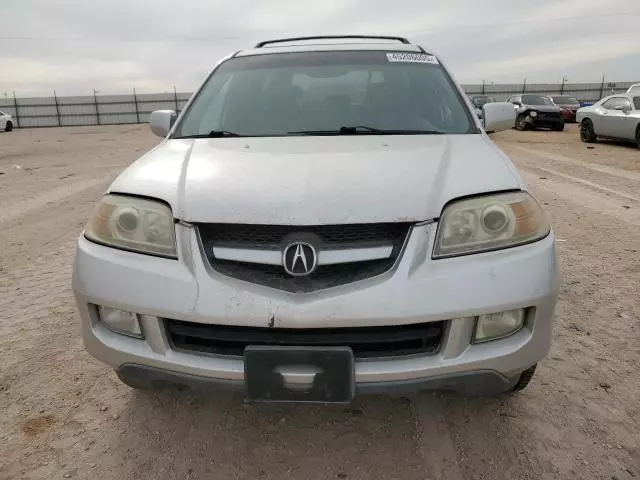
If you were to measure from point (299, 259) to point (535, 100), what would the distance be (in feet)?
67.0

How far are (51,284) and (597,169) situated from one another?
930 cm

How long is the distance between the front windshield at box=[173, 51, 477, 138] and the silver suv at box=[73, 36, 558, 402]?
2.10 feet

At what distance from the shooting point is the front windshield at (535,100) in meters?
19.3

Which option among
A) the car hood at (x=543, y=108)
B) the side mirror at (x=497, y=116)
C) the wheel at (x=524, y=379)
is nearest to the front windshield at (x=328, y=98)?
the side mirror at (x=497, y=116)

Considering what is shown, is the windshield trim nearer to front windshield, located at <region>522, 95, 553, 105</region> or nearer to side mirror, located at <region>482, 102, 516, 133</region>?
side mirror, located at <region>482, 102, 516, 133</region>

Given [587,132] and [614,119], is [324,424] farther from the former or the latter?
[587,132]

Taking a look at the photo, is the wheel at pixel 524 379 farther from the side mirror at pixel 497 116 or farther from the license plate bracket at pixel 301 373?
the side mirror at pixel 497 116

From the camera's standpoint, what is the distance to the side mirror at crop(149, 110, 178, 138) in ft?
10.5

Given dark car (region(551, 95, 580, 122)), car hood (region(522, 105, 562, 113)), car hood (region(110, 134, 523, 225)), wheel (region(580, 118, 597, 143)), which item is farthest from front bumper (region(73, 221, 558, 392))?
dark car (region(551, 95, 580, 122))

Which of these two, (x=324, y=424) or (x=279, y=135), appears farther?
(x=279, y=135)

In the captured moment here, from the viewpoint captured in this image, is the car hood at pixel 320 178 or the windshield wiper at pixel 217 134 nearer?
the car hood at pixel 320 178

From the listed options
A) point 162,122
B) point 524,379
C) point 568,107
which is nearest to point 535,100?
point 568,107

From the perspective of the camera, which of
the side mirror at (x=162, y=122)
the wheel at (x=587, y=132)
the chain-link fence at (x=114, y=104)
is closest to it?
the side mirror at (x=162, y=122)

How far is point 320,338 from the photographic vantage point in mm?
1649
